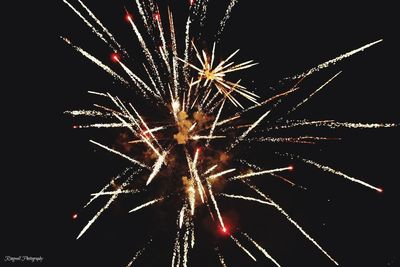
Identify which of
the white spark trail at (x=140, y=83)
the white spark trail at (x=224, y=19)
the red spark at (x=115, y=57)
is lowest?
the white spark trail at (x=140, y=83)

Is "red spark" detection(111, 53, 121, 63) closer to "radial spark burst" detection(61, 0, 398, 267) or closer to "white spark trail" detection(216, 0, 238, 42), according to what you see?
"radial spark burst" detection(61, 0, 398, 267)

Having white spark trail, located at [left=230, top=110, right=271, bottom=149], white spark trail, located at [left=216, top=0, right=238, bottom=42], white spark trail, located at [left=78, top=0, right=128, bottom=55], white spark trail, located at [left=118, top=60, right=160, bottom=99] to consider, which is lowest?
white spark trail, located at [left=230, top=110, right=271, bottom=149]

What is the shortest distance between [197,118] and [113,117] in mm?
853

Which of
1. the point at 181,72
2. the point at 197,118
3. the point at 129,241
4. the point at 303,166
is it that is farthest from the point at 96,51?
the point at 303,166

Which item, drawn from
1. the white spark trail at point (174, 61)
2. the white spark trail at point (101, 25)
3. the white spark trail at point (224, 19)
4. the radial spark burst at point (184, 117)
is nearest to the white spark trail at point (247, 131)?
the radial spark burst at point (184, 117)

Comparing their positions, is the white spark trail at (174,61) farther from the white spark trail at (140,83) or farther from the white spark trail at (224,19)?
the white spark trail at (224,19)

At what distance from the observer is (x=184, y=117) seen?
3521 mm

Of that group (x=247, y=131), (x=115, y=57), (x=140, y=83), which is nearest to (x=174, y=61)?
(x=140, y=83)

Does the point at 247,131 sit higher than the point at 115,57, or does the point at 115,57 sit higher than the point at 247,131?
the point at 115,57

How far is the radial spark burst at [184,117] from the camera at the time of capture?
11.3 ft

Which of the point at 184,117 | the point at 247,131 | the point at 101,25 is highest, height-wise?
the point at 101,25

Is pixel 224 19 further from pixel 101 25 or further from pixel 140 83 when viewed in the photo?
pixel 101 25

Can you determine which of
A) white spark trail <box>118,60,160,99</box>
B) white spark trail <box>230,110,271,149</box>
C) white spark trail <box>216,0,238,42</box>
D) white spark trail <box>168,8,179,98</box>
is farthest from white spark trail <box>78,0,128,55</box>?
white spark trail <box>230,110,271,149</box>

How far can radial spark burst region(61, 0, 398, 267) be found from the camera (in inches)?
136
